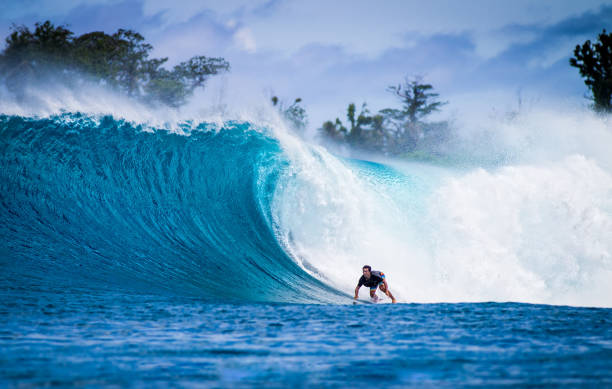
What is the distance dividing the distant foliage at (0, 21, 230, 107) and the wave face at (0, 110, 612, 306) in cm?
3068

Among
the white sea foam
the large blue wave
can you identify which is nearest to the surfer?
the large blue wave

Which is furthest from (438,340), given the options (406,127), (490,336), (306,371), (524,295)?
(406,127)

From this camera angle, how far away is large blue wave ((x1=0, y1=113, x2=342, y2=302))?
7.98m

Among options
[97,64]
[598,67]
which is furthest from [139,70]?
[598,67]

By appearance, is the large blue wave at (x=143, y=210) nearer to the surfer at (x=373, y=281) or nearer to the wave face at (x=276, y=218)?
the wave face at (x=276, y=218)

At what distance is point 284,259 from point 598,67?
108 feet

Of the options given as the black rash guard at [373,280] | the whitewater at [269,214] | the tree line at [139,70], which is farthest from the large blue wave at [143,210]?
the tree line at [139,70]

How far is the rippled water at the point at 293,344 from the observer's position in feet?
10.9

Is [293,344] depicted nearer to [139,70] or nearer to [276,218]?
[276,218]

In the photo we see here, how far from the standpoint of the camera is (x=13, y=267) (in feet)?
24.7

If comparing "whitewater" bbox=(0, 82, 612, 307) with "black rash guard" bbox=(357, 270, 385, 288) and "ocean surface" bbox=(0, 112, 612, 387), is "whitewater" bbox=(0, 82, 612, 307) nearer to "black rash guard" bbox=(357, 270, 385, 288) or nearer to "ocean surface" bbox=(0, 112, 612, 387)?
"ocean surface" bbox=(0, 112, 612, 387)

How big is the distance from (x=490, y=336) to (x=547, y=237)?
24.6 ft

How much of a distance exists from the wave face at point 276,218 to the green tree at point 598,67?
78.6 feet

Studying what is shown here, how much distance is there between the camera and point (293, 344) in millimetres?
4270
